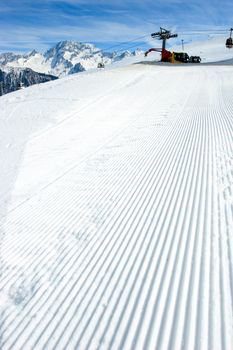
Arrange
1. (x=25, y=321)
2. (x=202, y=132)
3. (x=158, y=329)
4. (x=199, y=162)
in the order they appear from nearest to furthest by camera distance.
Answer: (x=158, y=329) → (x=25, y=321) → (x=199, y=162) → (x=202, y=132)

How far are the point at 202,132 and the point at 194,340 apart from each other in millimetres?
9163

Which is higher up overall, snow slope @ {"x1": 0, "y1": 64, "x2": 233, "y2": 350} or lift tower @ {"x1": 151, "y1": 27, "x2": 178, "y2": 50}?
lift tower @ {"x1": 151, "y1": 27, "x2": 178, "y2": 50}

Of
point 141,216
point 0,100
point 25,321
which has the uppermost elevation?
point 0,100

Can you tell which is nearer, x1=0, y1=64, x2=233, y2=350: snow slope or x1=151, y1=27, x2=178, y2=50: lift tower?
x1=0, y1=64, x2=233, y2=350: snow slope

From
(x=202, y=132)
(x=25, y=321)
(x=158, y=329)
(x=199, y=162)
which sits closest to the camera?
(x=158, y=329)

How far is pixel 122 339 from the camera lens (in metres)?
3.98

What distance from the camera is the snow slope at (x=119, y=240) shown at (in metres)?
4.16

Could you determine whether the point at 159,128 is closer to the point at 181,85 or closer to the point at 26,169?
the point at 26,169

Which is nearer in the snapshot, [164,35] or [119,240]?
[119,240]

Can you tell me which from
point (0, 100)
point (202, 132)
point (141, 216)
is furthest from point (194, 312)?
point (0, 100)

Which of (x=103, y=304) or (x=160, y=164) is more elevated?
(x=160, y=164)

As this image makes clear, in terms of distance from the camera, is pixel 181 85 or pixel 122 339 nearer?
pixel 122 339

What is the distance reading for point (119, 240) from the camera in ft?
19.6

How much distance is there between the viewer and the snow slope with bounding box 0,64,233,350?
4.16 metres
